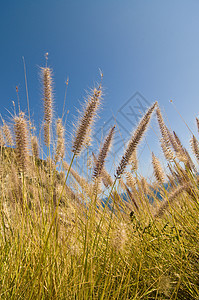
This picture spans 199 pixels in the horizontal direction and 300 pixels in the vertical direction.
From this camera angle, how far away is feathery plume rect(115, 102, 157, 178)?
1454mm

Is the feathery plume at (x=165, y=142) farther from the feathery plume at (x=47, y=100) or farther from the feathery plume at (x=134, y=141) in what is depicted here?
the feathery plume at (x=47, y=100)

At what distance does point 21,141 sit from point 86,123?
20.3 inches

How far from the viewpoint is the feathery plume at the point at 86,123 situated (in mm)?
1447

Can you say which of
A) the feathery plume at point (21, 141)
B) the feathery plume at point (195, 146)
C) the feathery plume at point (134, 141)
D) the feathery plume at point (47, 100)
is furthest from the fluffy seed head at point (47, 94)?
the feathery plume at point (195, 146)

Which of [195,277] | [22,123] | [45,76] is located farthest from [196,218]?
[45,76]

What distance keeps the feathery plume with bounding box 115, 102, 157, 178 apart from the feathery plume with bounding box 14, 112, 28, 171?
2.36 feet

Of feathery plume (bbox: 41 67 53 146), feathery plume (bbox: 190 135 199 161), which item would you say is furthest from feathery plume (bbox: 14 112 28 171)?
feathery plume (bbox: 190 135 199 161)

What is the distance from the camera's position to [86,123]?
1.45m

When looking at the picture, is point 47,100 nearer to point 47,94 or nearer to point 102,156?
point 47,94

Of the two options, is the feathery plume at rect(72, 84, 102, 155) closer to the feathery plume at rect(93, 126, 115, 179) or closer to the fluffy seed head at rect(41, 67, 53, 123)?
the feathery plume at rect(93, 126, 115, 179)

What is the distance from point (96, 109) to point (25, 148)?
0.63 m

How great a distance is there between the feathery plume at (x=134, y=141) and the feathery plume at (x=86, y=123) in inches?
13.3

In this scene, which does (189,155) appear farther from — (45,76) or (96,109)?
(45,76)

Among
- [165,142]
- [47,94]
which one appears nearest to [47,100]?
[47,94]
